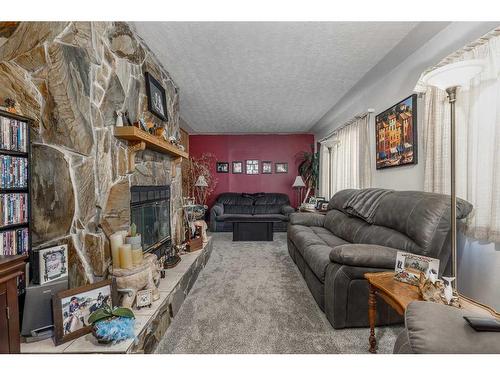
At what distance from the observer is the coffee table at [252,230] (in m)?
4.61

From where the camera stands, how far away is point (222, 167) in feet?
21.1

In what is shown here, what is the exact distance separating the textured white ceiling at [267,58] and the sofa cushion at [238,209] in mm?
2689

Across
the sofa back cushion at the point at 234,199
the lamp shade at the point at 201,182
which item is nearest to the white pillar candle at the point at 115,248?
the lamp shade at the point at 201,182

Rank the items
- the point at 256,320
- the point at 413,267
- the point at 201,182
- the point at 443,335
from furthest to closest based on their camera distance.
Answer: the point at 201,182 → the point at 256,320 → the point at 413,267 → the point at 443,335

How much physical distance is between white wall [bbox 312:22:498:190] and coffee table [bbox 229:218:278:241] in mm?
2237

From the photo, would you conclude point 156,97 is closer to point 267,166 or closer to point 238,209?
point 238,209

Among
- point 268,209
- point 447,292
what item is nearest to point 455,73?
point 447,292

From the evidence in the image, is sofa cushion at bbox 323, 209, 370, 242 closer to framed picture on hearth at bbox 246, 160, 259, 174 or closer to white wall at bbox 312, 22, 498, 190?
white wall at bbox 312, 22, 498, 190

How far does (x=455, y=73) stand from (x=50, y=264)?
2628 mm

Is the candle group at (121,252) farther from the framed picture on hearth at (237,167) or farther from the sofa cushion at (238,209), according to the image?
the framed picture on hearth at (237,167)

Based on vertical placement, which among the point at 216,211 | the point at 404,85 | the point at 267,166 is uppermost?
the point at 404,85

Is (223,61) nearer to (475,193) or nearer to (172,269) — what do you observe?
(172,269)

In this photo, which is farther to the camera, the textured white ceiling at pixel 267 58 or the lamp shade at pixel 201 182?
the lamp shade at pixel 201 182
